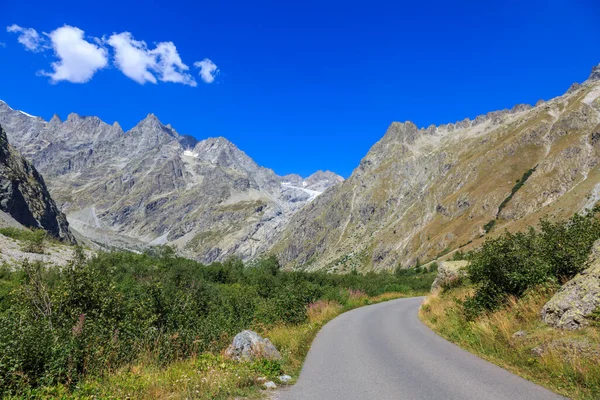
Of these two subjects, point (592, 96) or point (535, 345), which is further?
point (592, 96)

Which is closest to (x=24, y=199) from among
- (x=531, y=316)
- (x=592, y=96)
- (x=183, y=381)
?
(x=183, y=381)

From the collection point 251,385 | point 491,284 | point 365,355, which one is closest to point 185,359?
point 251,385

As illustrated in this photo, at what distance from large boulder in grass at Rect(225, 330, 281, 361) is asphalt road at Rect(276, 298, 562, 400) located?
120 cm

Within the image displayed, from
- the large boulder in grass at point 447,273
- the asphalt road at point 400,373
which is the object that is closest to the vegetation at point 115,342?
the asphalt road at point 400,373

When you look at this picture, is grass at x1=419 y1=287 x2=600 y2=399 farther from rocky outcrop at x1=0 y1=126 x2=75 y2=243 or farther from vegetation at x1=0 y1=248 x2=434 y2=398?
rocky outcrop at x1=0 y1=126 x2=75 y2=243

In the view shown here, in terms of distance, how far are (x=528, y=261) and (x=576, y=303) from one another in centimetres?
315

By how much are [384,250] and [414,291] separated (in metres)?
131

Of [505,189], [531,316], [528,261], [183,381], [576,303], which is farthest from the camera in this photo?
[505,189]

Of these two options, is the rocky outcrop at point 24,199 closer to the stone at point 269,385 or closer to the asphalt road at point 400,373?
the asphalt road at point 400,373

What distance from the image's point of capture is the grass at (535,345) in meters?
7.29

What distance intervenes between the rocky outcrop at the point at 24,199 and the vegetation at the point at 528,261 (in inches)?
3843

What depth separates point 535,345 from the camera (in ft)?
29.8

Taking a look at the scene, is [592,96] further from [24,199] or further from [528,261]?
[24,199]

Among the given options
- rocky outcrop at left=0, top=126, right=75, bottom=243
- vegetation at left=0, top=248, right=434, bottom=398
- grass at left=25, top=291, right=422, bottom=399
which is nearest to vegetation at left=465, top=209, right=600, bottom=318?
vegetation at left=0, top=248, right=434, bottom=398
